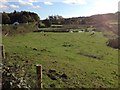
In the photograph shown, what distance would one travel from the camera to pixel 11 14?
77.8m

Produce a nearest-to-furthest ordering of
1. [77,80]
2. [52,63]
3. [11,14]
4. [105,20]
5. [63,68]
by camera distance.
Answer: [77,80], [63,68], [52,63], [105,20], [11,14]

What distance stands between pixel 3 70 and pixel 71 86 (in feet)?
11.5

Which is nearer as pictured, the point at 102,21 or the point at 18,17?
the point at 102,21

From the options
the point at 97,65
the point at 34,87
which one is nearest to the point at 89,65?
the point at 97,65

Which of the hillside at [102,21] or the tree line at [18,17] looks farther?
the tree line at [18,17]

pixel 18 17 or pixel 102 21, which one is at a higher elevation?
pixel 18 17

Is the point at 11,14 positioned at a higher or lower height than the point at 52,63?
higher

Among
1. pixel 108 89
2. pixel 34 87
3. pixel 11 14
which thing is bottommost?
pixel 108 89

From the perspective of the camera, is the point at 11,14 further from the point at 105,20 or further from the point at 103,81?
the point at 103,81

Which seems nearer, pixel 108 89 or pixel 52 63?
pixel 108 89

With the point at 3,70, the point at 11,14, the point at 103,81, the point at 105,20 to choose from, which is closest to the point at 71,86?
the point at 103,81

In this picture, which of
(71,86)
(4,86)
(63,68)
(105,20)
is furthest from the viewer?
(105,20)

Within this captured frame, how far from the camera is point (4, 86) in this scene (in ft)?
30.2

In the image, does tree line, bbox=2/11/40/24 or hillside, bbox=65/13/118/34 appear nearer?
hillside, bbox=65/13/118/34
